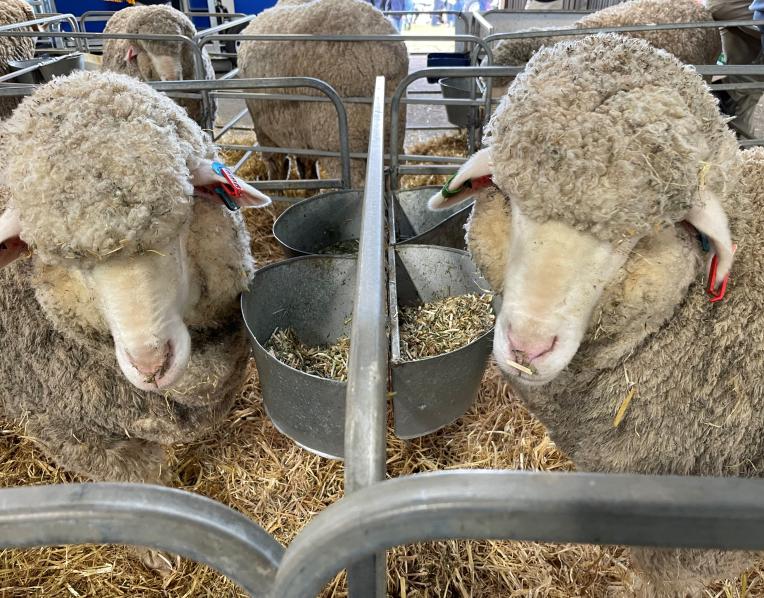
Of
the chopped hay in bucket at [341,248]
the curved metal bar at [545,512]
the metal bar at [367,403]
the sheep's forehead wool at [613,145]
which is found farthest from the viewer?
the chopped hay in bucket at [341,248]

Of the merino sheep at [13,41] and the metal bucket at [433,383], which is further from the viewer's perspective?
the merino sheep at [13,41]

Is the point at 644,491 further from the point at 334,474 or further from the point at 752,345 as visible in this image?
the point at 334,474

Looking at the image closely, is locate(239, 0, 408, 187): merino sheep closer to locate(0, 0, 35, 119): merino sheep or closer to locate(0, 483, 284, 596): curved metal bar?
locate(0, 0, 35, 119): merino sheep

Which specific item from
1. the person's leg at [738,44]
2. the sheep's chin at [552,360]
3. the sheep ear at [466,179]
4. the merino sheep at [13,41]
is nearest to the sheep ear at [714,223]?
the sheep's chin at [552,360]

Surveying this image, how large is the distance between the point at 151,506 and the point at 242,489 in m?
1.76

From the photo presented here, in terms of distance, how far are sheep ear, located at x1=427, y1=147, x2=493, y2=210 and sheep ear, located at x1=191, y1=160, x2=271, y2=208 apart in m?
0.59

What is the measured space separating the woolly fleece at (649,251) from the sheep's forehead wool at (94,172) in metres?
0.88

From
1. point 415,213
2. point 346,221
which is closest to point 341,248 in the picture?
point 346,221

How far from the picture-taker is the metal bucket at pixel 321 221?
256 cm

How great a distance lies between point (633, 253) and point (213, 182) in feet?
3.98

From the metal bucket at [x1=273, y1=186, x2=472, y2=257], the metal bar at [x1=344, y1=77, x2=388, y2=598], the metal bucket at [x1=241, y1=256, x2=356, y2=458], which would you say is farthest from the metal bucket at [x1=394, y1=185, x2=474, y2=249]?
the metal bar at [x1=344, y1=77, x2=388, y2=598]

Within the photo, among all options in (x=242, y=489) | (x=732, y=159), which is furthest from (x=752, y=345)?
(x=242, y=489)

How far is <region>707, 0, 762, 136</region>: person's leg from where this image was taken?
425cm

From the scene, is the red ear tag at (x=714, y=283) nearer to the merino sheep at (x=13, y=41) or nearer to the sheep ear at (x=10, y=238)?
the sheep ear at (x=10, y=238)
